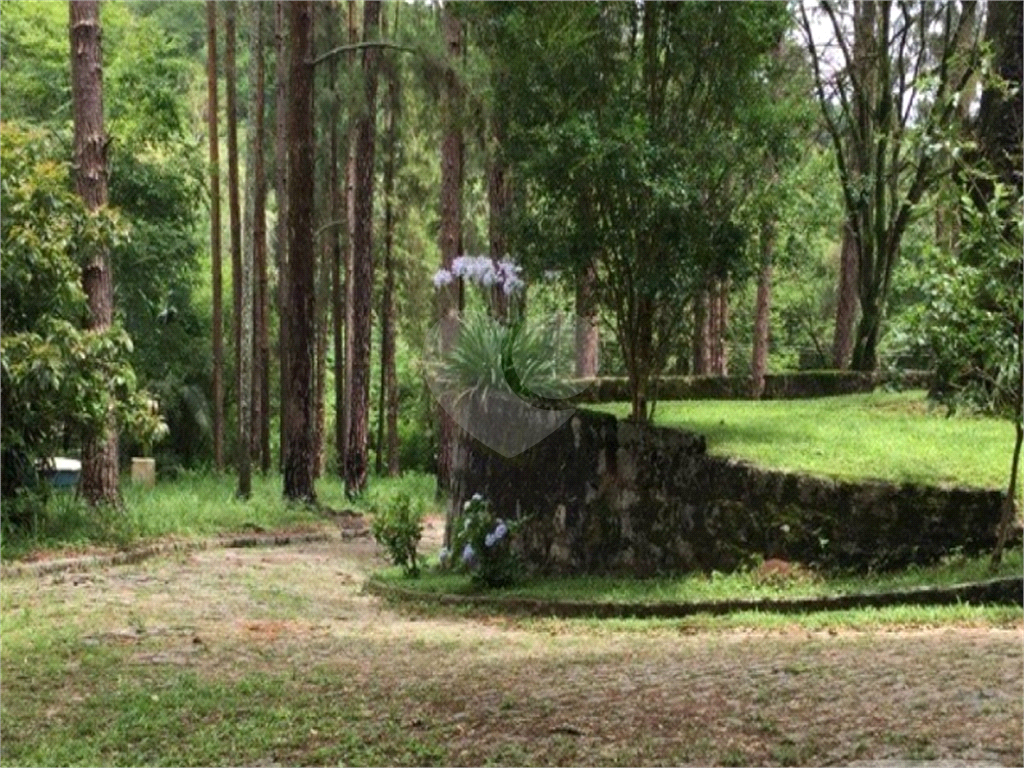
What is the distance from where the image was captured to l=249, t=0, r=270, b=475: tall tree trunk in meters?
→ 22.1

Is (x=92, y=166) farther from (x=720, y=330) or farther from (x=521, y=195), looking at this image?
(x=720, y=330)

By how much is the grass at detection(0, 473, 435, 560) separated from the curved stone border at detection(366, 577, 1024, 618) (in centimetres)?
457

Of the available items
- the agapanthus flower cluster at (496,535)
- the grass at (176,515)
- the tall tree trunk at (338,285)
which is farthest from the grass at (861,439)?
A: the tall tree trunk at (338,285)

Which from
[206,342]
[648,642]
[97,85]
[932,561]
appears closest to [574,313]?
[932,561]

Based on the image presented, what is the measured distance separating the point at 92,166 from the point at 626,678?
33.5 feet

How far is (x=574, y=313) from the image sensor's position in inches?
467

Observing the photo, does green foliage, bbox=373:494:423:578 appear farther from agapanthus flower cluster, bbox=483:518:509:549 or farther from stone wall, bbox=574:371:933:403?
stone wall, bbox=574:371:933:403

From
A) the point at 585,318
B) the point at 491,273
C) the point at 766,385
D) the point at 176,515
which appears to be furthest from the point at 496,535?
the point at 766,385

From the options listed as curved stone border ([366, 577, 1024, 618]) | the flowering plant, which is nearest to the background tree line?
curved stone border ([366, 577, 1024, 618])

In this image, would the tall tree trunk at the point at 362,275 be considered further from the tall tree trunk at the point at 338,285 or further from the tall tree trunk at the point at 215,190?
the tall tree trunk at the point at 215,190

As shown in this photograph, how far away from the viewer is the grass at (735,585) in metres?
8.38

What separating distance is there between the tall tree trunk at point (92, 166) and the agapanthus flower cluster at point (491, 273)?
12.5 feet

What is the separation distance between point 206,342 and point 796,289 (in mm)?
14091

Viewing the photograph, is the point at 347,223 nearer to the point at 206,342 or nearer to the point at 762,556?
the point at 206,342
